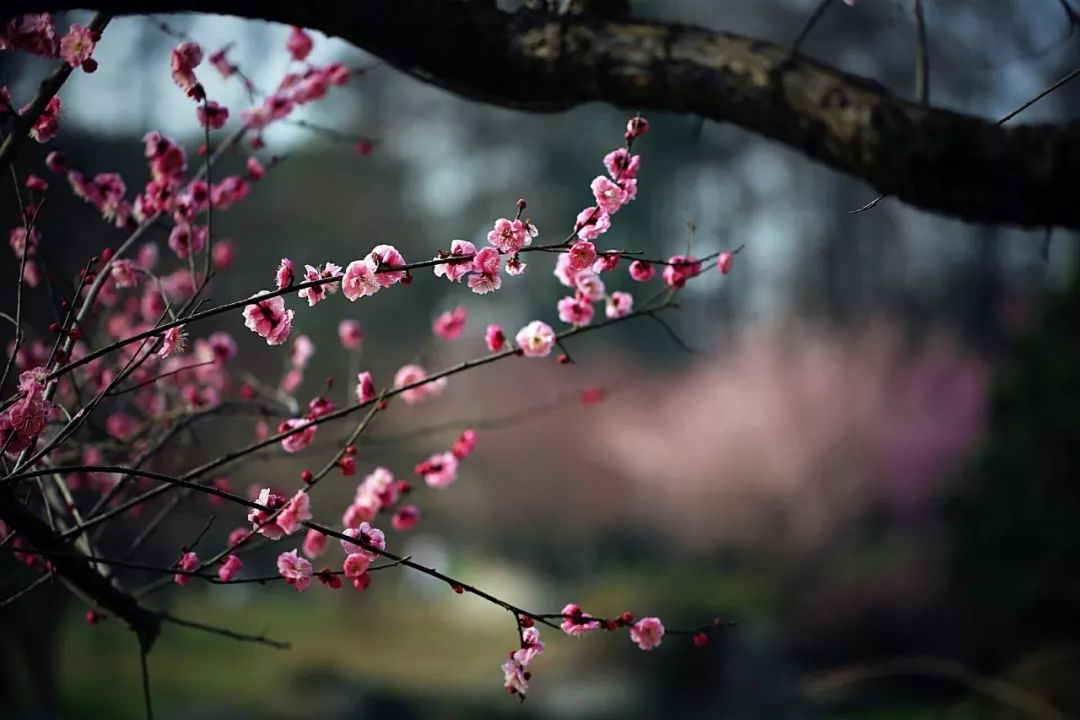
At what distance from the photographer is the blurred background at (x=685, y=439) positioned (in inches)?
241

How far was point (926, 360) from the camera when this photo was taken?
35.4ft

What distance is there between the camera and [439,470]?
2.04m

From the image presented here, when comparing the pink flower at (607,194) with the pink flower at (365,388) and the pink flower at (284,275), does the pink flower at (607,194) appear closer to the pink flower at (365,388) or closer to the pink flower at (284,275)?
the pink flower at (284,275)

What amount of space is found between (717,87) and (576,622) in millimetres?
835

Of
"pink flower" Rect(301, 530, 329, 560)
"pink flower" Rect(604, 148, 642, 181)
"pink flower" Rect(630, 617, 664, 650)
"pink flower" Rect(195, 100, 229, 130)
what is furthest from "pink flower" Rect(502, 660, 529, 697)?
"pink flower" Rect(195, 100, 229, 130)

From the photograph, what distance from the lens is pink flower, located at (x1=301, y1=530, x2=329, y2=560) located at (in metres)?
1.74

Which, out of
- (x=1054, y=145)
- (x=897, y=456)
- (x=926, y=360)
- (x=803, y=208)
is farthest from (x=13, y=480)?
(x=803, y=208)

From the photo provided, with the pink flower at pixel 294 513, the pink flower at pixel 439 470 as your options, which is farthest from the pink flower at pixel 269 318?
the pink flower at pixel 439 470

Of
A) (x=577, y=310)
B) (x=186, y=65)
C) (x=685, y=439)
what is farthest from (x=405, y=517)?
(x=685, y=439)

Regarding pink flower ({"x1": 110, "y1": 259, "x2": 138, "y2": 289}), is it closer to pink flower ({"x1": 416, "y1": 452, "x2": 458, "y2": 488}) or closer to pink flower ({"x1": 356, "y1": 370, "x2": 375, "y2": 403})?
pink flower ({"x1": 356, "y1": 370, "x2": 375, "y2": 403})

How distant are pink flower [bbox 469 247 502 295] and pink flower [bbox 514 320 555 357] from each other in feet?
0.82

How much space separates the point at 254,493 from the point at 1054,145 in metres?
1.65

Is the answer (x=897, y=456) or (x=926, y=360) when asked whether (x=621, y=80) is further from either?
Answer: (x=926, y=360)

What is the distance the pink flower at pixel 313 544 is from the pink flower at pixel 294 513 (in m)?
0.24
